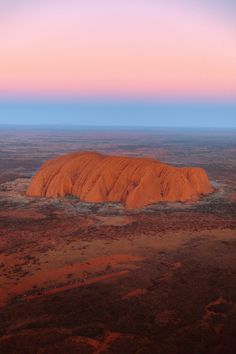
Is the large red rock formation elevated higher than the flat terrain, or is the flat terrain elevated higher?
the large red rock formation

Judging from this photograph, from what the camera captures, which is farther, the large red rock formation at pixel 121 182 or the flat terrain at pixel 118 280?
the large red rock formation at pixel 121 182

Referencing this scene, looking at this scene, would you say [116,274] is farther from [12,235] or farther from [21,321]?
[12,235]

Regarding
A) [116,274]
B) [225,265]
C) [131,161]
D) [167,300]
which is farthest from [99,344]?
[131,161]

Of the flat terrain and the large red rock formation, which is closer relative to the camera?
the flat terrain

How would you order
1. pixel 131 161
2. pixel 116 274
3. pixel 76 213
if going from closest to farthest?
1. pixel 116 274
2. pixel 76 213
3. pixel 131 161
